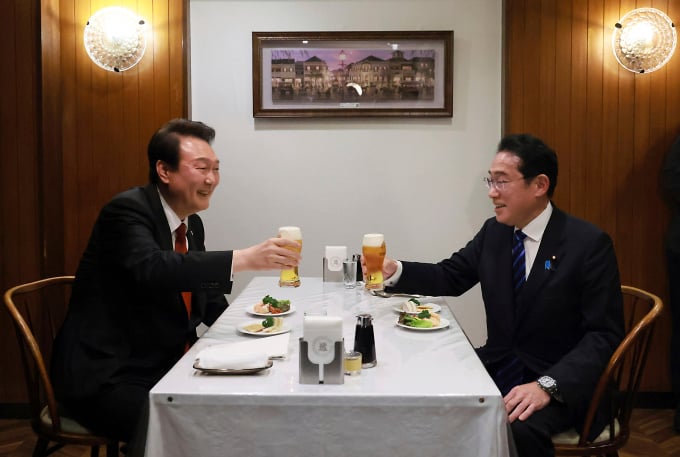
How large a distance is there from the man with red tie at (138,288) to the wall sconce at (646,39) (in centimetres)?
250

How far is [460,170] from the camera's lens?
3.79 metres

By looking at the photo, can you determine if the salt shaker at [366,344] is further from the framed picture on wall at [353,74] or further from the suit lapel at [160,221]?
the framed picture on wall at [353,74]

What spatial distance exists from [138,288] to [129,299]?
0.06 meters

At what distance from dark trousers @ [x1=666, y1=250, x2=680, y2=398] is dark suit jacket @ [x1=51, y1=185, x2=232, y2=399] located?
8.52ft

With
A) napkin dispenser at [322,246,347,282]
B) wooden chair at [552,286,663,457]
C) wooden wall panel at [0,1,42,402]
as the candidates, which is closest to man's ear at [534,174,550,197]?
wooden chair at [552,286,663,457]

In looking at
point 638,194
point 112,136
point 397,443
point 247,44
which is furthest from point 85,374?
point 638,194

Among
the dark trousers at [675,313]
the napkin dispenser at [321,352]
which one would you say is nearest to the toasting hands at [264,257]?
the napkin dispenser at [321,352]

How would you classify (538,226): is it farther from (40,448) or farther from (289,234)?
(40,448)

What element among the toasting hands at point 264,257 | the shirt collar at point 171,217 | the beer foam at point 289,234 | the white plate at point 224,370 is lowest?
the white plate at point 224,370

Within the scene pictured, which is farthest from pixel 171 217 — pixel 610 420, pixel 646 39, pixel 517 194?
pixel 646 39

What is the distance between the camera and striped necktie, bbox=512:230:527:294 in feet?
7.08

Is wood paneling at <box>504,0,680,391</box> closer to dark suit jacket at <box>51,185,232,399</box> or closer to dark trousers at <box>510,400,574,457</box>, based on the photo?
dark trousers at <box>510,400,574,457</box>

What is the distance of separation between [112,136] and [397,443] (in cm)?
287

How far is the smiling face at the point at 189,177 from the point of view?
2.18 m
